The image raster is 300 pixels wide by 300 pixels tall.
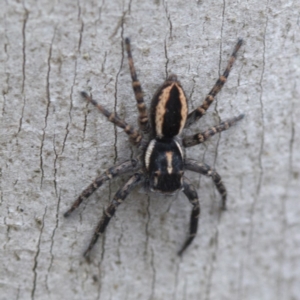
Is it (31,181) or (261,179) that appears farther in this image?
(261,179)

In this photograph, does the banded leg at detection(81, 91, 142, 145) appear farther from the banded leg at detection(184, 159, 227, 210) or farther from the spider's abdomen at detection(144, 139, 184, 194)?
the banded leg at detection(184, 159, 227, 210)

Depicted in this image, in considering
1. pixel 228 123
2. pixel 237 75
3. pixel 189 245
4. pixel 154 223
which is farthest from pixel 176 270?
pixel 237 75

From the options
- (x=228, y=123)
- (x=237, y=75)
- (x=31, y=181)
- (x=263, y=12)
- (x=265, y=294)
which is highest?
(x=263, y=12)

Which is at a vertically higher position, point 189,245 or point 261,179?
point 261,179

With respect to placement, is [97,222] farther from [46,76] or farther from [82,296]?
[46,76]

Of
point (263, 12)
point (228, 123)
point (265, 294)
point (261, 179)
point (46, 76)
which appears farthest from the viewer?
point (265, 294)
